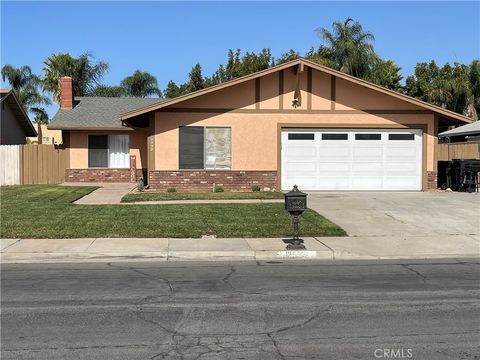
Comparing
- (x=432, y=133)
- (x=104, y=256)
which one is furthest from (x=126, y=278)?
(x=432, y=133)

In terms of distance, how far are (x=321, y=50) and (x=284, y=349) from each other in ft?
119

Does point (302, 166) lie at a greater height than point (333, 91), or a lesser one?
lesser

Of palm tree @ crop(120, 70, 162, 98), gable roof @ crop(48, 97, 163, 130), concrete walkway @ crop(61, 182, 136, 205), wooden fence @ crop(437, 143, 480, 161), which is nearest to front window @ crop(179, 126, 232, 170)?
concrete walkway @ crop(61, 182, 136, 205)

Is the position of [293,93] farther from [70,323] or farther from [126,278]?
[70,323]

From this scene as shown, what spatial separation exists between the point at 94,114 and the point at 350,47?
18753 mm

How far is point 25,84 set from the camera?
47.0 meters

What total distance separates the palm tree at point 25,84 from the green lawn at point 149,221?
104 ft

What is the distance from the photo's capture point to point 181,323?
6152 mm

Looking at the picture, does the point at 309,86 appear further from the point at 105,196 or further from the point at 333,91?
the point at 105,196

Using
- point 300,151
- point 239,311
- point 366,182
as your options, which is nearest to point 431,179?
point 366,182

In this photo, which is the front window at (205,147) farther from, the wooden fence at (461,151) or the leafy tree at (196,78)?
the leafy tree at (196,78)

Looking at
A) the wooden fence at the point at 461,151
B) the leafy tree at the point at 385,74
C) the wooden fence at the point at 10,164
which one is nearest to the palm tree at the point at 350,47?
the leafy tree at the point at 385,74

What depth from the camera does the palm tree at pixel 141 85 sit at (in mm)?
51844

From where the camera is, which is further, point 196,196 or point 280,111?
point 280,111
